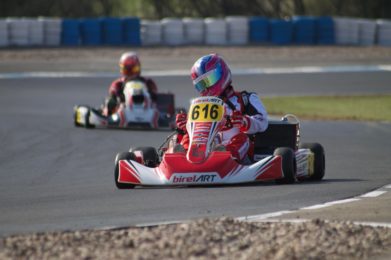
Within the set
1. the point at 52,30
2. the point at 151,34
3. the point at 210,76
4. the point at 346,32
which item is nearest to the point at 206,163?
the point at 210,76

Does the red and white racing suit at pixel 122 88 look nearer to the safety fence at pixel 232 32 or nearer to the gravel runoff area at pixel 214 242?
the gravel runoff area at pixel 214 242

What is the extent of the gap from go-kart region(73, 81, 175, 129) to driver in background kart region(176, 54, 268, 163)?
22.8ft

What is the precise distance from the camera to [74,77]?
28.8 meters

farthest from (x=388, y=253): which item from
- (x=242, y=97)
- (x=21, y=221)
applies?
(x=242, y=97)

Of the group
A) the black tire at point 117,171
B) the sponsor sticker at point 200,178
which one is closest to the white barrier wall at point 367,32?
the black tire at point 117,171

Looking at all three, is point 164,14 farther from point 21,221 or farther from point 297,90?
point 21,221

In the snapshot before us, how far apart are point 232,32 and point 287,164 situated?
26.4 metres

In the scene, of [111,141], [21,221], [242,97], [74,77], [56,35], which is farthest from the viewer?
[56,35]

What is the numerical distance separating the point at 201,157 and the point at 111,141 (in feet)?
20.3

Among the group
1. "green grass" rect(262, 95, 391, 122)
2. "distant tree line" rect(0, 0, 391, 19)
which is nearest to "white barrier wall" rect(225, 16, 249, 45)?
"distant tree line" rect(0, 0, 391, 19)

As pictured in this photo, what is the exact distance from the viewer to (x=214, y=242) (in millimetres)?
6941

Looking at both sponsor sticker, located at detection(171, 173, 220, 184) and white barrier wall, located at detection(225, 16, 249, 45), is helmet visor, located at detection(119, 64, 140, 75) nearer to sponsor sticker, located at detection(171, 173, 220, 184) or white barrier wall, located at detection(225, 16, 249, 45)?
sponsor sticker, located at detection(171, 173, 220, 184)

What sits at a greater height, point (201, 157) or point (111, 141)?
point (201, 157)

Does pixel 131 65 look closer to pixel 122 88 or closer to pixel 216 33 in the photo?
pixel 122 88
